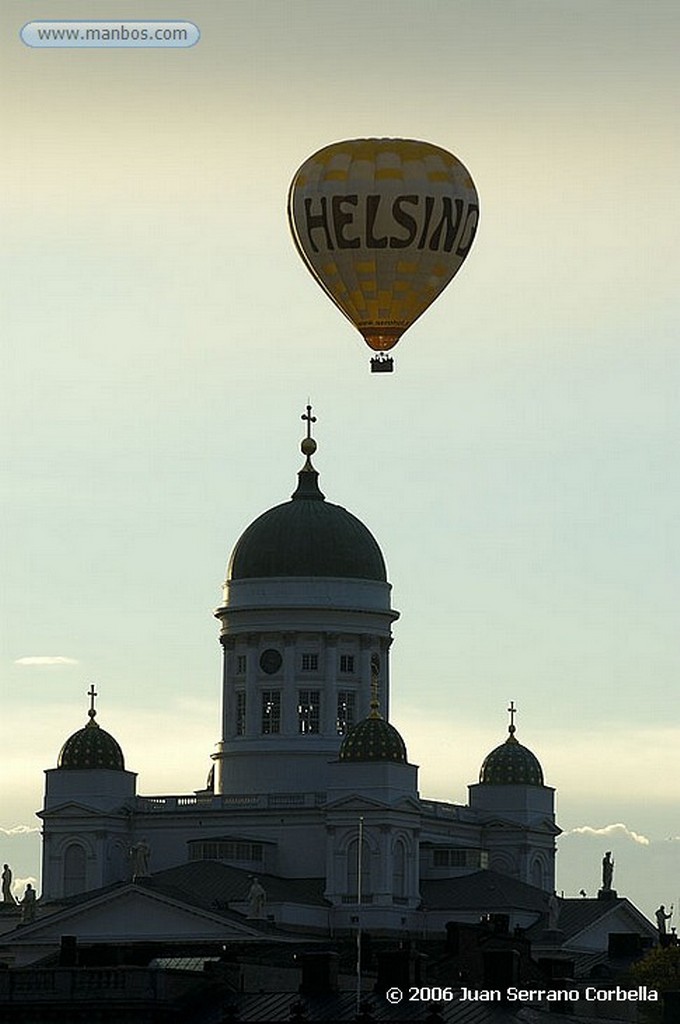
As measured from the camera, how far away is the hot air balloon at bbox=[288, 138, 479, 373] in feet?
437

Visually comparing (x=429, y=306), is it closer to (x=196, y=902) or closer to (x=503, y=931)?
(x=503, y=931)

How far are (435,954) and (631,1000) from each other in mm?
19064

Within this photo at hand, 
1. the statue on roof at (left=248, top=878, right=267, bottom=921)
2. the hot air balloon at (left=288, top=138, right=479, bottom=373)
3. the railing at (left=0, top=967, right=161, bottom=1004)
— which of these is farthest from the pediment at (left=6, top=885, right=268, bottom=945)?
the hot air balloon at (left=288, top=138, right=479, bottom=373)

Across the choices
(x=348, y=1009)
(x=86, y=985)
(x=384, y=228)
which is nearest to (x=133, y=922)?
(x=86, y=985)

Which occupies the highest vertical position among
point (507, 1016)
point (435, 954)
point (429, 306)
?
point (429, 306)

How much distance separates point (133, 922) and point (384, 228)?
69456mm

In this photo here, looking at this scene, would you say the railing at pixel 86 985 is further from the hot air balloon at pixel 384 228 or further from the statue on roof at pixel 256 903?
the statue on roof at pixel 256 903

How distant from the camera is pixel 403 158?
135 meters

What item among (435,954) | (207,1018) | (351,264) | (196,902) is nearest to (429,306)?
(351,264)

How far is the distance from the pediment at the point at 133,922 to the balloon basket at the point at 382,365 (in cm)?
6615

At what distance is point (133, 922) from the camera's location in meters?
198

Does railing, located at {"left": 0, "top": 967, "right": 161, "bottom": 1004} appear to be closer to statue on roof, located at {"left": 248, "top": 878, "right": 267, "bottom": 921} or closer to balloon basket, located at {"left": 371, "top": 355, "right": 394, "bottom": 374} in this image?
balloon basket, located at {"left": 371, "top": 355, "right": 394, "bottom": 374}

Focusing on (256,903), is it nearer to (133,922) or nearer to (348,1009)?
(133,922)

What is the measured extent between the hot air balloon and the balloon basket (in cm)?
192
